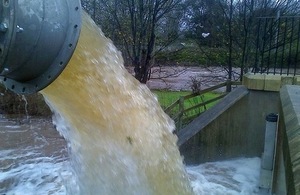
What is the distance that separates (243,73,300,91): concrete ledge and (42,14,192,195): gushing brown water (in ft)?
9.38

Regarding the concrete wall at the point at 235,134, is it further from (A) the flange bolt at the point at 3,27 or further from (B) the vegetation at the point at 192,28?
(A) the flange bolt at the point at 3,27

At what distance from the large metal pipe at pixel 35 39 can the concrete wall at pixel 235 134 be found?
184 inches

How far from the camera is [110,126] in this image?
348 centimetres

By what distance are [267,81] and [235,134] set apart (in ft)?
3.07

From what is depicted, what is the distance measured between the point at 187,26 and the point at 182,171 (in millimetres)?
10448

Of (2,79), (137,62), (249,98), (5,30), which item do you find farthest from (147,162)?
(137,62)

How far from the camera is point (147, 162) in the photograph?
3785 mm

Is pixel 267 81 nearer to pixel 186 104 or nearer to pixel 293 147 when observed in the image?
pixel 186 104

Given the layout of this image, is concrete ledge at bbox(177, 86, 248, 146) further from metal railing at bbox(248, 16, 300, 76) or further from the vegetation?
the vegetation

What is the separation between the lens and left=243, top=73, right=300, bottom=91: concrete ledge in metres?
6.45

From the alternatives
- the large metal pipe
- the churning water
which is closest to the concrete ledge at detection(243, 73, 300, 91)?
the churning water

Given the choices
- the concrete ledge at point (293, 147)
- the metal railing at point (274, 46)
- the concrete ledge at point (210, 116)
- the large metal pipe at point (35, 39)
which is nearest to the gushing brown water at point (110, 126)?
the large metal pipe at point (35, 39)

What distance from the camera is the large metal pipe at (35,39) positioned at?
1.92m

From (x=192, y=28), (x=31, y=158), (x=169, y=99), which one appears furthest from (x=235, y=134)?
(x=192, y=28)
